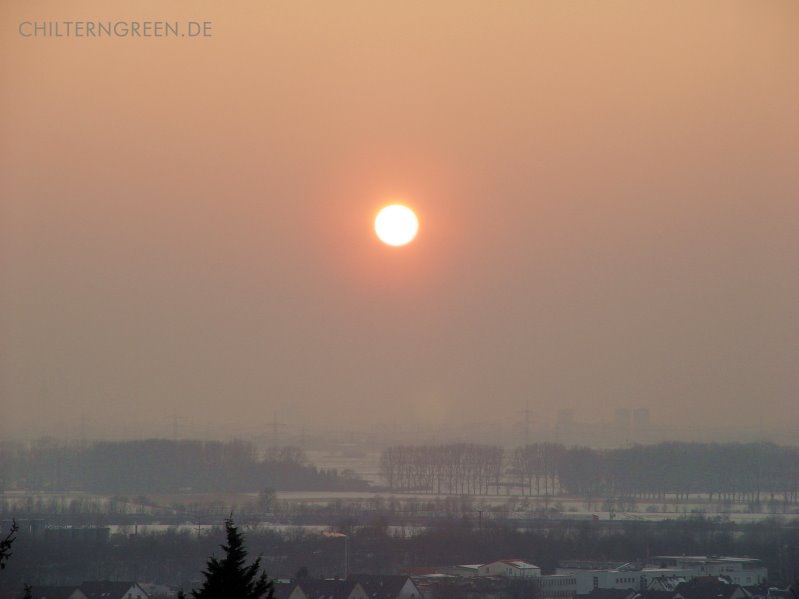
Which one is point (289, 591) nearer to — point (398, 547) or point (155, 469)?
point (398, 547)

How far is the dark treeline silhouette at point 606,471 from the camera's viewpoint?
25750mm

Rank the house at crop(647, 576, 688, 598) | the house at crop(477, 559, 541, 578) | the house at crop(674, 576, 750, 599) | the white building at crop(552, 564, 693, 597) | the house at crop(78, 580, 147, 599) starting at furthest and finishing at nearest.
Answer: the house at crop(477, 559, 541, 578)
the white building at crop(552, 564, 693, 597)
the house at crop(647, 576, 688, 598)
the house at crop(674, 576, 750, 599)
the house at crop(78, 580, 147, 599)

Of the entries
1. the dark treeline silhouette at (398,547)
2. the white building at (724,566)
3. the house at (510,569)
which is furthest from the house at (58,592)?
the white building at (724,566)

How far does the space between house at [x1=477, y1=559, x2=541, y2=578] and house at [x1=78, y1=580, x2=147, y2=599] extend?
447cm

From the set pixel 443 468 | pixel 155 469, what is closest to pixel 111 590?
pixel 155 469

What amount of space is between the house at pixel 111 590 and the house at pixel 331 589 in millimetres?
1591

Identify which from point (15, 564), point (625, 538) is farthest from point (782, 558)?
point (15, 564)

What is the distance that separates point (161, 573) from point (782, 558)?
778 centimetres

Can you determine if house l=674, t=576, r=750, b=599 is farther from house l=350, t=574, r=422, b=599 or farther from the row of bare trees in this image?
the row of bare trees

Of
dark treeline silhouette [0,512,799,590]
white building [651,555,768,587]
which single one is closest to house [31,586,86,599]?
dark treeline silhouette [0,512,799,590]

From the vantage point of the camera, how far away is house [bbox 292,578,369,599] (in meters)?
14.0

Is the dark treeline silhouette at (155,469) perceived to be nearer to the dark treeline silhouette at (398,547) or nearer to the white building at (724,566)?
the dark treeline silhouette at (398,547)

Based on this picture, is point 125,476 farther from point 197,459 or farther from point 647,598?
point 647,598

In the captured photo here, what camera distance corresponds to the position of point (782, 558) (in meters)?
18.0
